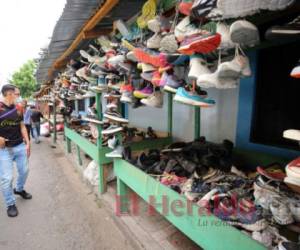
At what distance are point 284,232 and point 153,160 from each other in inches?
50.4

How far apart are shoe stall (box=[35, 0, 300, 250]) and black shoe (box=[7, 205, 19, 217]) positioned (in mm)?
1101

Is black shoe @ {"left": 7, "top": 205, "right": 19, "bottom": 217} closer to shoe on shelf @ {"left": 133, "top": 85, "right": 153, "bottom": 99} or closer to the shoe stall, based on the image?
the shoe stall

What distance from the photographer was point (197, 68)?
1316mm

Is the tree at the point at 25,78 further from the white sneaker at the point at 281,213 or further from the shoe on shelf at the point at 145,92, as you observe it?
the white sneaker at the point at 281,213

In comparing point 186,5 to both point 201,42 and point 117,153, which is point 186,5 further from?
point 117,153

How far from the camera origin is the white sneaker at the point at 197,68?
4.28 ft

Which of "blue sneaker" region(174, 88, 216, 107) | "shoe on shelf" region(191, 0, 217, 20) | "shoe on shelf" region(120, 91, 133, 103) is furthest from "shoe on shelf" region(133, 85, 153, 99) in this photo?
"shoe on shelf" region(191, 0, 217, 20)

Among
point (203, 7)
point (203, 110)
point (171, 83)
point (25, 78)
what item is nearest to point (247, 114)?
point (203, 110)

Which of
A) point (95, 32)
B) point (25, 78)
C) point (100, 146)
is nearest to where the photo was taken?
point (95, 32)

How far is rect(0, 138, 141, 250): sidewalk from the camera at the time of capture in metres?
2.25

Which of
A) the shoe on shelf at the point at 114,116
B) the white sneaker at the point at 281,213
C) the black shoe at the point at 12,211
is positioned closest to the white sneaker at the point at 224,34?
the white sneaker at the point at 281,213

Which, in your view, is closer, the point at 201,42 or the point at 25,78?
the point at 201,42

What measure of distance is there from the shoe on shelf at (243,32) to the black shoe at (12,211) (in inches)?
123

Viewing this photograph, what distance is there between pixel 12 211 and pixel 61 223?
0.73 m
